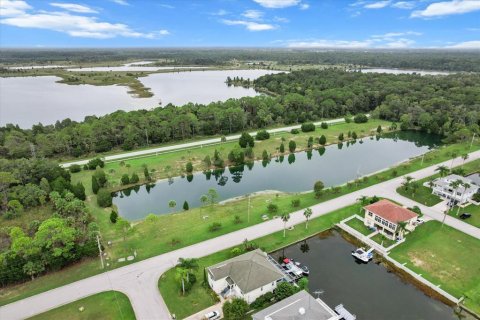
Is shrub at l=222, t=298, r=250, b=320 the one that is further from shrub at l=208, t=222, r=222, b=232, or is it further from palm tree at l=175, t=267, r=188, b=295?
shrub at l=208, t=222, r=222, b=232

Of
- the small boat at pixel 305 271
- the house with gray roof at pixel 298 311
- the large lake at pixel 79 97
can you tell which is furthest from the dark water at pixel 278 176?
the large lake at pixel 79 97

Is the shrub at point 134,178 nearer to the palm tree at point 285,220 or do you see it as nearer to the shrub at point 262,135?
the palm tree at point 285,220

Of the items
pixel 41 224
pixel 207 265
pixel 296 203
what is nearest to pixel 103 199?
pixel 41 224

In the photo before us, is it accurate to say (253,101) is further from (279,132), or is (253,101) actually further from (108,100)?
(108,100)

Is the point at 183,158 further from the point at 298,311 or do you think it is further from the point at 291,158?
the point at 298,311

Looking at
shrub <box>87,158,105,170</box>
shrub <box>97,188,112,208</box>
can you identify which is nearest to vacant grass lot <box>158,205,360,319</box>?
shrub <box>97,188,112,208</box>

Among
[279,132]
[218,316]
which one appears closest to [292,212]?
[218,316]
